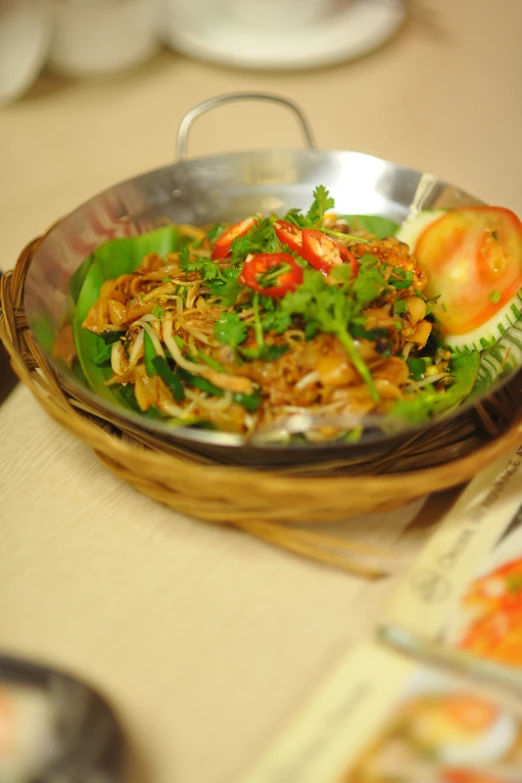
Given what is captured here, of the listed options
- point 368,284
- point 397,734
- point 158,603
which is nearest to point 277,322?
point 368,284

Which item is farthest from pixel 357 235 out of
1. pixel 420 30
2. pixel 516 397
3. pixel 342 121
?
pixel 420 30

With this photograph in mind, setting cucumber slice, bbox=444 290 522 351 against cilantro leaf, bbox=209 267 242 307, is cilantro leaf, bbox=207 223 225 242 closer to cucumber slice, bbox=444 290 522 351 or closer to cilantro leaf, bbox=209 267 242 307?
cilantro leaf, bbox=209 267 242 307

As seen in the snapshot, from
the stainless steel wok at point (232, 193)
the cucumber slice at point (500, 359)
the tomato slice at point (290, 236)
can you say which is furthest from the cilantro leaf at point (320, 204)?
the cucumber slice at point (500, 359)

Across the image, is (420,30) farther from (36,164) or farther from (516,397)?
(516,397)

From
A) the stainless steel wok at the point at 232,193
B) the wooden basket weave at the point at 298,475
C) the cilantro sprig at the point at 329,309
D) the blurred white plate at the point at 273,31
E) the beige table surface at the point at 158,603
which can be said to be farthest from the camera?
the blurred white plate at the point at 273,31

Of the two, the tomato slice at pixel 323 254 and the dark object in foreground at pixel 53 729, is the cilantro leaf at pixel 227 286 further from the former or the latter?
the dark object in foreground at pixel 53 729

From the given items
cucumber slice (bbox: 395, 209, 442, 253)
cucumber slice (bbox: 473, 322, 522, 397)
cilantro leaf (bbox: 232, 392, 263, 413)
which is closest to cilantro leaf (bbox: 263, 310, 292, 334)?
cilantro leaf (bbox: 232, 392, 263, 413)

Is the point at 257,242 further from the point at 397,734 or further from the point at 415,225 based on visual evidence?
the point at 397,734
